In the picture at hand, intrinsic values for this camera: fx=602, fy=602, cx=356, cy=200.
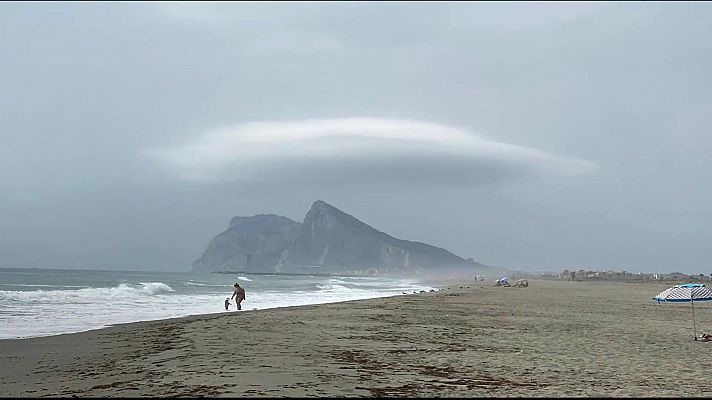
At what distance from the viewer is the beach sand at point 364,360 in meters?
9.12

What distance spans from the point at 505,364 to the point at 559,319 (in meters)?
11.7

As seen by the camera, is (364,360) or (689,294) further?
(689,294)

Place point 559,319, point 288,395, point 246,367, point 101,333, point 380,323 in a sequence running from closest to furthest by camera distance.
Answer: point 288,395 → point 246,367 → point 101,333 → point 380,323 → point 559,319

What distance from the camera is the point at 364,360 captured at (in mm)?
11805

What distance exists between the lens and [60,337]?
17.5 metres

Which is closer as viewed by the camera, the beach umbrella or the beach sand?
the beach sand

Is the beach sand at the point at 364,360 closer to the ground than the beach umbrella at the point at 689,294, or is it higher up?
closer to the ground

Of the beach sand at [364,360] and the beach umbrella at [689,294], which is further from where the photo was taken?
the beach umbrella at [689,294]

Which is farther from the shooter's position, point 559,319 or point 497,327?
point 559,319

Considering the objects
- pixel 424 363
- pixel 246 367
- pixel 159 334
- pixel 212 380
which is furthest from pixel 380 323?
pixel 212 380

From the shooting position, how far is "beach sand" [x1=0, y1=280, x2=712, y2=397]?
912 cm

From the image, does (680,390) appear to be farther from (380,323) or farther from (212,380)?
(380,323)

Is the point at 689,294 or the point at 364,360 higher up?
the point at 689,294

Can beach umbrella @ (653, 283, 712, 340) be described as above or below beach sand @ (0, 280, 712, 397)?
above
